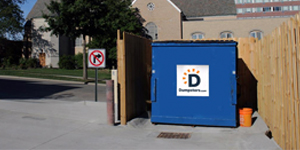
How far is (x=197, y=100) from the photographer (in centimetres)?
931

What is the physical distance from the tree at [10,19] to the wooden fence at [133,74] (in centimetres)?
3636

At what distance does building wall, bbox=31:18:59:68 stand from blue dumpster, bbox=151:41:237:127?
36.3 meters

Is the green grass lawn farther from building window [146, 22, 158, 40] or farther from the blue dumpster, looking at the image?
the blue dumpster

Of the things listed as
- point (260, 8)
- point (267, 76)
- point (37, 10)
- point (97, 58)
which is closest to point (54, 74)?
point (97, 58)

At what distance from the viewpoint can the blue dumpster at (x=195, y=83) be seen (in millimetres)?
9117

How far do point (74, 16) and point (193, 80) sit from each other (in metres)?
18.2

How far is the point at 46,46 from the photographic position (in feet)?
144

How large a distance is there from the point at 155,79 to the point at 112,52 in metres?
30.9

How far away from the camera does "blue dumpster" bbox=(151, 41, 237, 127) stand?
912cm

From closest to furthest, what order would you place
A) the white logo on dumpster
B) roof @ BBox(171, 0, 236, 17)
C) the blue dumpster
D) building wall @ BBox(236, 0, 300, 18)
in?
the blue dumpster → the white logo on dumpster → roof @ BBox(171, 0, 236, 17) → building wall @ BBox(236, 0, 300, 18)

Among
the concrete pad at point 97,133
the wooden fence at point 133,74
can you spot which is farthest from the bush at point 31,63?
the wooden fence at point 133,74

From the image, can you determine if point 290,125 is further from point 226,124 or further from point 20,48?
point 20,48

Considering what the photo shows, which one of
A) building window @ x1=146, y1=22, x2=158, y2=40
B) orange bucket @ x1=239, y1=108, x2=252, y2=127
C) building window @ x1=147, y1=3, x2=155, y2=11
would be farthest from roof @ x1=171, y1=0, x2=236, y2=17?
orange bucket @ x1=239, y1=108, x2=252, y2=127

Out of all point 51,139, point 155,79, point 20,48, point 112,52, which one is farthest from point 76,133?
point 20,48
